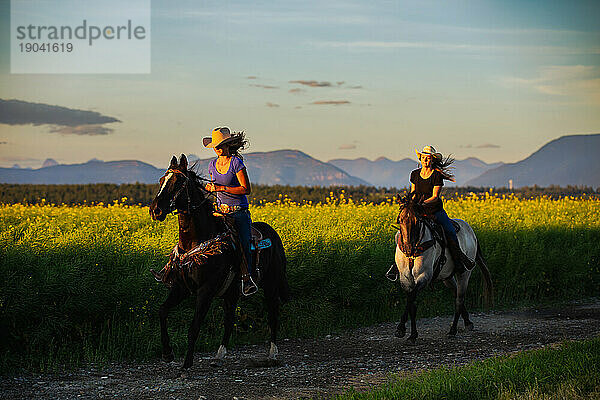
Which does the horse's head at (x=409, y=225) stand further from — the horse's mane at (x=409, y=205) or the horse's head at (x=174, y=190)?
the horse's head at (x=174, y=190)

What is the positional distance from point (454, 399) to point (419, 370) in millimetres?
1865

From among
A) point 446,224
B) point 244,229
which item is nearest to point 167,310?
point 244,229

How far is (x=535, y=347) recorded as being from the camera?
36.4 ft

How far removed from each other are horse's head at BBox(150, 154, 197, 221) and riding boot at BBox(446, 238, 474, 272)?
507cm

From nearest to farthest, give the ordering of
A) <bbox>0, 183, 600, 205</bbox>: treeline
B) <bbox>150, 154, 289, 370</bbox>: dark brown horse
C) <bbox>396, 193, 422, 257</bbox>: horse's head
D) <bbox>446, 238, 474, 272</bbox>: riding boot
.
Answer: <bbox>150, 154, 289, 370</bbox>: dark brown horse < <bbox>396, 193, 422, 257</bbox>: horse's head < <bbox>446, 238, 474, 272</bbox>: riding boot < <bbox>0, 183, 600, 205</bbox>: treeline

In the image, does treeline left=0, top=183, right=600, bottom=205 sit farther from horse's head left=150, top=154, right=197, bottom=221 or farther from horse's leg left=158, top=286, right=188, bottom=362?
horse's head left=150, top=154, right=197, bottom=221

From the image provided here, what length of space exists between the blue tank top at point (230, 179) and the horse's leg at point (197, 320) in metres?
1.19

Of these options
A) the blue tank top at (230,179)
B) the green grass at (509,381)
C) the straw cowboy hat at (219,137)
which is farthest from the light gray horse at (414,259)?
the straw cowboy hat at (219,137)

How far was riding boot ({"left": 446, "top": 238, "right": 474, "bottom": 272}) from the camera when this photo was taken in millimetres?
12102

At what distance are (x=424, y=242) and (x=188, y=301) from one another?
3.85m

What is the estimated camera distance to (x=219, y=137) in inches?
373

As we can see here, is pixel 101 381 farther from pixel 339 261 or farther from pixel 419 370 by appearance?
pixel 339 261

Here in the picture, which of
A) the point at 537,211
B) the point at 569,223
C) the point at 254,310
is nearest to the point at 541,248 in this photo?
the point at 569,223

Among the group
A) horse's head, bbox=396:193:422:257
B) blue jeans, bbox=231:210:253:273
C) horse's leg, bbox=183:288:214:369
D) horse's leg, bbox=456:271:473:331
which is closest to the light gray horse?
horse's head, bbox=396:193:422:257
